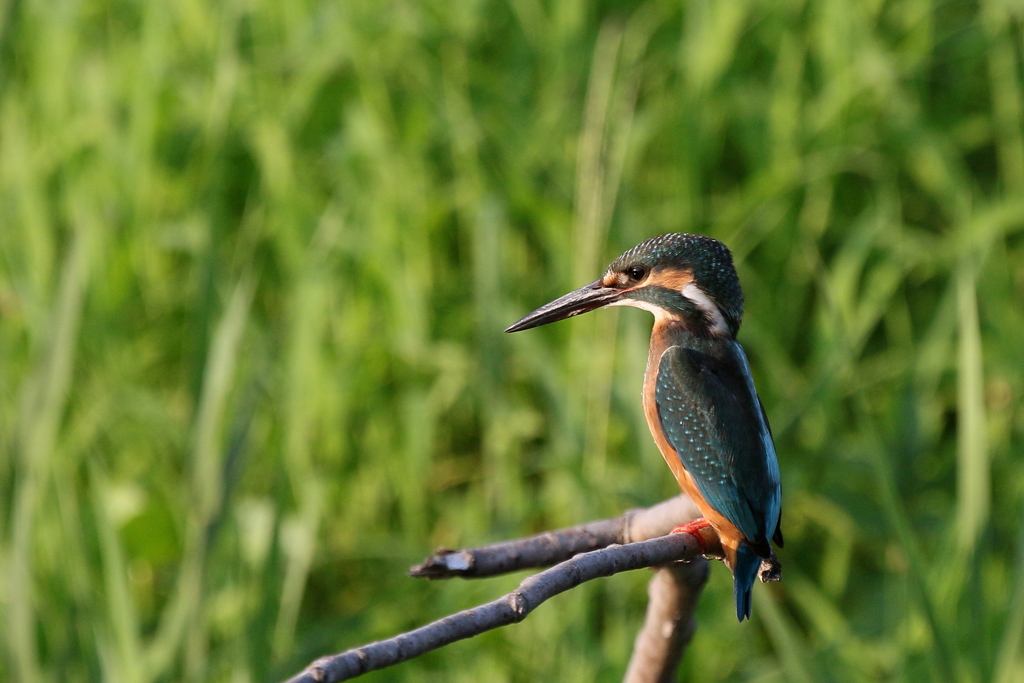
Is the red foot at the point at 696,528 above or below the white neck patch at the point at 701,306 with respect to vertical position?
below

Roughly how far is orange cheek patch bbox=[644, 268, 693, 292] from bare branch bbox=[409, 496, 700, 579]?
0.27m

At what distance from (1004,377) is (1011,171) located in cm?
67

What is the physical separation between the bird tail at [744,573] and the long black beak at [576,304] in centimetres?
35

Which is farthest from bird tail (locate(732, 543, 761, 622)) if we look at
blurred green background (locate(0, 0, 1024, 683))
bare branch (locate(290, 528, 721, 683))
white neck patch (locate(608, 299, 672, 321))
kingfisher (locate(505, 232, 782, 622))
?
blurred green background (locate(0, 0, 1024, 683))

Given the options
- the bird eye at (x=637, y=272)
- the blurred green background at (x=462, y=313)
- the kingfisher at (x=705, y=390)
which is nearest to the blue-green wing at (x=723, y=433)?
the kingfisher at (x=705, y=390)

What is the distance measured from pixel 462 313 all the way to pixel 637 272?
1.40m

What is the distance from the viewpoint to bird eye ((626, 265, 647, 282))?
4.67 feet

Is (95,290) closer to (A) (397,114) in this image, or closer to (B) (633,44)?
(A) (397,114)

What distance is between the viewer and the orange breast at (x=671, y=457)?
4.40 feet

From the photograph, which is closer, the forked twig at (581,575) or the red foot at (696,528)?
the forked twig at (581,575)

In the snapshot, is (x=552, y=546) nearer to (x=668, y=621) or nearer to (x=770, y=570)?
(x=668, y=621)

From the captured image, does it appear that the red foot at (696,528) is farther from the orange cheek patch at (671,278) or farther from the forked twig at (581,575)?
the orange cheek patch at (671,278)

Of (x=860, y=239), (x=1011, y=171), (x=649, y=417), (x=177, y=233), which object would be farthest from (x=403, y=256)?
(x=1011, y=171)

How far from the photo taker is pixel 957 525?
83.0 inches
